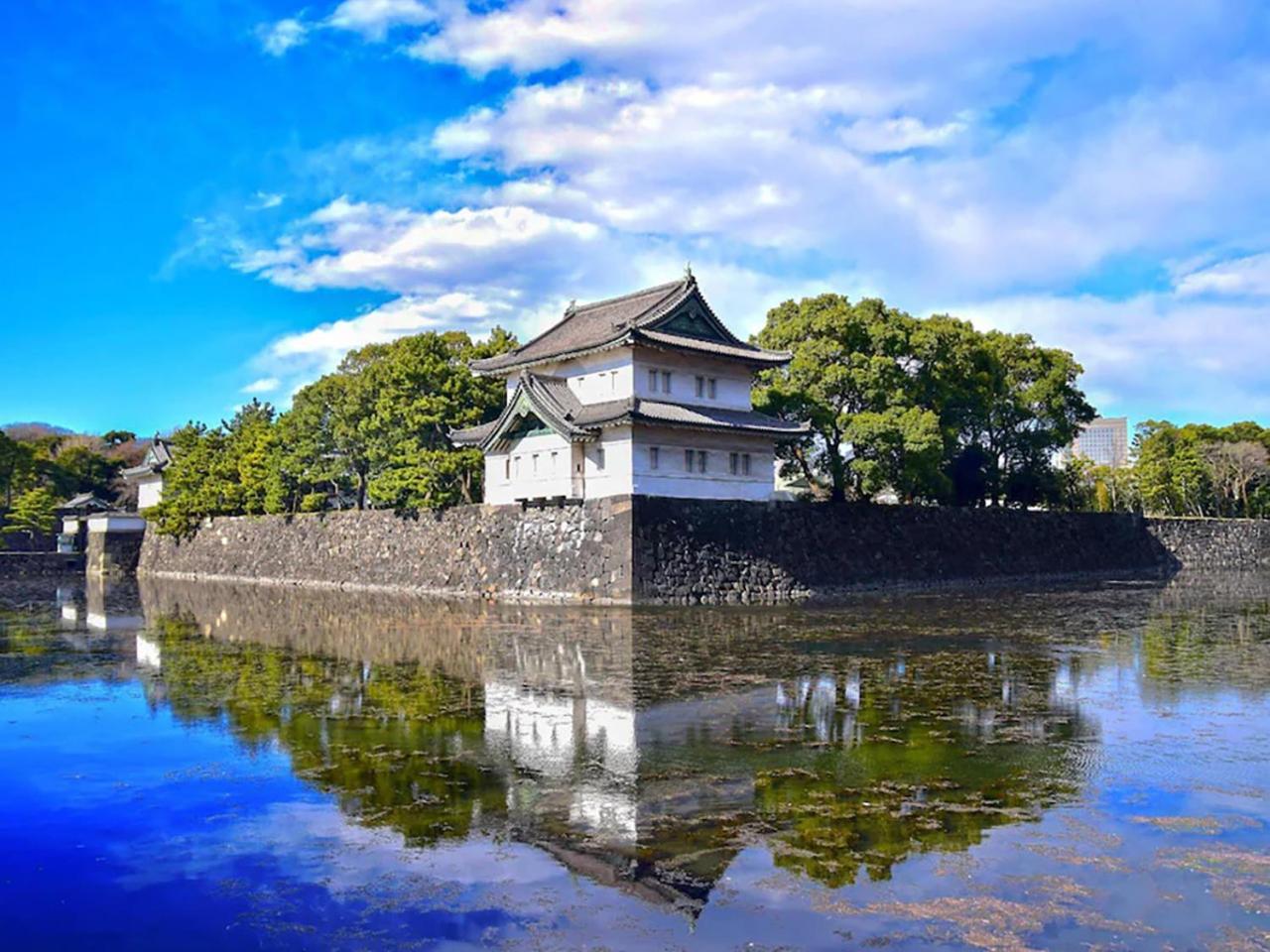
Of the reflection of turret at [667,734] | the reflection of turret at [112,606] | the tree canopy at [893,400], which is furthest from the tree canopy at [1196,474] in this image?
the reflection of turret at [112,606]

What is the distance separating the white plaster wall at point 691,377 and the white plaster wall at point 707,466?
4.12 ft

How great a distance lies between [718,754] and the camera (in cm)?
963

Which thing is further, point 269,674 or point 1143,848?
point 269,674

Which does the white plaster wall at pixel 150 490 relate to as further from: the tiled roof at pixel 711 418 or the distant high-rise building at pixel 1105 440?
the distant high-rise building at pixel 1105 440

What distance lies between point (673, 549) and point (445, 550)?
356 inches

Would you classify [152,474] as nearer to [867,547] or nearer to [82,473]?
[82,473]

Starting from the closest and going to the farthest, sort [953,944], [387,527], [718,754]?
[953,944], [718,754], [387,527]

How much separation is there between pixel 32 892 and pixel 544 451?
24010 mm

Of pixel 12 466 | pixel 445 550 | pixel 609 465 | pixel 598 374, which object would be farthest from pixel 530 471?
pixel 12 466

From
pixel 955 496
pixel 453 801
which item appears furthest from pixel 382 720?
pixel 955 496

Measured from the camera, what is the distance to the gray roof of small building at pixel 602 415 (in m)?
27.9

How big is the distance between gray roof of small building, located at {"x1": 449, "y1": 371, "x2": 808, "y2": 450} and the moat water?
1127 cm

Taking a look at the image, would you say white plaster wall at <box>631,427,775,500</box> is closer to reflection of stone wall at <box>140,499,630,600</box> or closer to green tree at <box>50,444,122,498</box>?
reflection of stone wall at <box>140,499,630,600</box>

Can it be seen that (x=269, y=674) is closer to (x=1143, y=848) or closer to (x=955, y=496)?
(x=1143, y=848)
